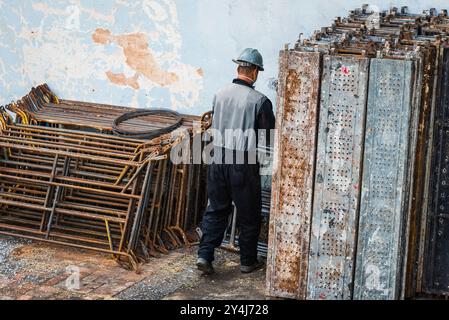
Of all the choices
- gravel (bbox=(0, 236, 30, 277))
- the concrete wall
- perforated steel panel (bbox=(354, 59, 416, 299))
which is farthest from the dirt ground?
the concrete wall

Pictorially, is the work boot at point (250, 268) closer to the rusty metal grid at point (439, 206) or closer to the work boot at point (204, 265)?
the work boot at point (204, 265)

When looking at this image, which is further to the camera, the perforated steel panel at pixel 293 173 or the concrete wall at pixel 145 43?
the concrete wall at pixel 145 43

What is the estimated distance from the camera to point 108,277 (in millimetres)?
8180

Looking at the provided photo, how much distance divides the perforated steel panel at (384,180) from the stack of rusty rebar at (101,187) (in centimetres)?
245

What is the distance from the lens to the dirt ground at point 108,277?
7793 mm

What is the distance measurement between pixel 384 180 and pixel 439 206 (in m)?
0.59

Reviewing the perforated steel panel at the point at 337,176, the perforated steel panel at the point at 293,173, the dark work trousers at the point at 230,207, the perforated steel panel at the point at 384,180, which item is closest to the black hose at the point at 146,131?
the dark work trousers at the point at 230,207

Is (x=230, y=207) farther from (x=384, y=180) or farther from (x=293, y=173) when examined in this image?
(x=384, y=180)

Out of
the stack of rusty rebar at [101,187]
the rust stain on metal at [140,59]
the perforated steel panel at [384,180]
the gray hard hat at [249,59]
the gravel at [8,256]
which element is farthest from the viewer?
the rust stain on metal at [140,59]

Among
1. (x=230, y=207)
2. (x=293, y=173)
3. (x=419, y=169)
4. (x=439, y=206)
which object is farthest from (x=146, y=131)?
(x=439, y=206)

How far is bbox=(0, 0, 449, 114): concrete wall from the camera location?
9.62m
